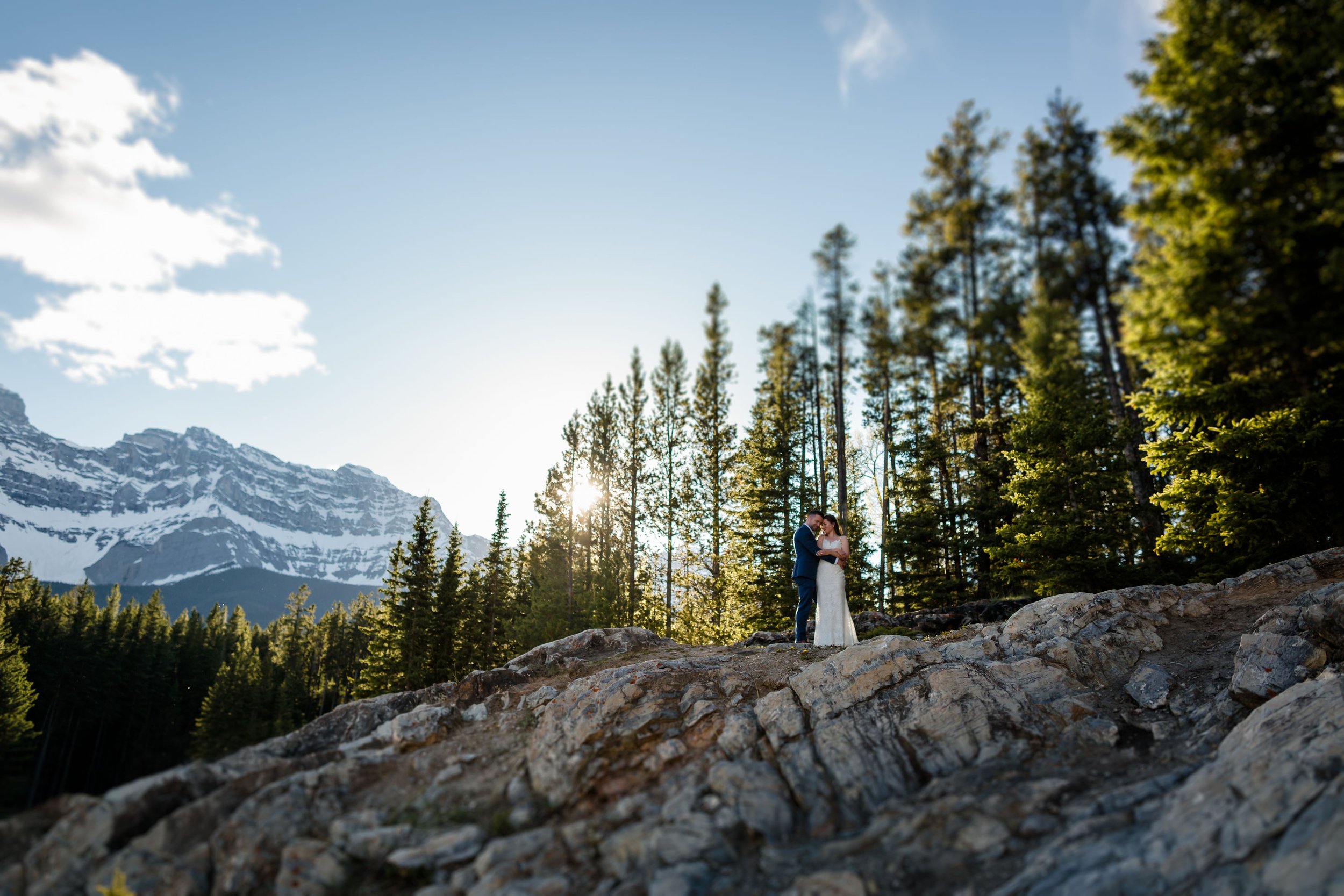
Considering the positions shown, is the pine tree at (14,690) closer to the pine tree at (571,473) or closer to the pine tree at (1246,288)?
the pine tree at (571,473)

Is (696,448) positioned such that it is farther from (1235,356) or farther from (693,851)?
(693,851)

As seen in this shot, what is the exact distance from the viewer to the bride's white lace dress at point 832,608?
11.7 metres

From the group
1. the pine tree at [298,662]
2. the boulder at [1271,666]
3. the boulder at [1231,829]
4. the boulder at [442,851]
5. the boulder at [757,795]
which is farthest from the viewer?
the pine tree at [298,662]

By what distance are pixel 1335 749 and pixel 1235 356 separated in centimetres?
1019

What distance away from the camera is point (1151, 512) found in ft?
56.1

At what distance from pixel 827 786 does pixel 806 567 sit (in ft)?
20.1

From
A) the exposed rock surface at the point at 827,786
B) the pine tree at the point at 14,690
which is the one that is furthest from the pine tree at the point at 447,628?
the exposed rock surface at the point at 827,786

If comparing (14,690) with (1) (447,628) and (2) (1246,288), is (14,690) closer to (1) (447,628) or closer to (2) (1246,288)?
(1) (447,628)

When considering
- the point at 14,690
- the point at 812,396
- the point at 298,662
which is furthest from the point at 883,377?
the point at 298,662

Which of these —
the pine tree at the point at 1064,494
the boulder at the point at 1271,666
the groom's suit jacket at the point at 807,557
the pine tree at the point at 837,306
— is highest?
the pine tree at the point at 837,306

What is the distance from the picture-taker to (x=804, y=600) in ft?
41.0

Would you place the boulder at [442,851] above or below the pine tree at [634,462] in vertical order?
below

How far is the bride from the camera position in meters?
11.7

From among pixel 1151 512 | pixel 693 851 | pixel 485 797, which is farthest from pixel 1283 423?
pixel 485 797
